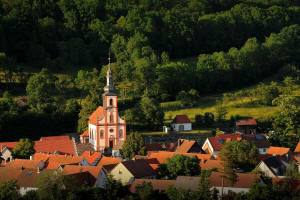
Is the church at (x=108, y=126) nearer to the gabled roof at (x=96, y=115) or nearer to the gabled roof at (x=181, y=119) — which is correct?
the gabled roof at (x=96, y=115)

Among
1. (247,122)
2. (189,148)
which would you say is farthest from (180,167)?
(247,122)

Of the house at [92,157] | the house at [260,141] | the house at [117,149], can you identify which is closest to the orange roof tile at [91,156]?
the house at [92,157]

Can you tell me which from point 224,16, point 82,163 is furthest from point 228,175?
point 224,16

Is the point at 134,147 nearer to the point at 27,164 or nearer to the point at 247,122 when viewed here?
the point at 27,164

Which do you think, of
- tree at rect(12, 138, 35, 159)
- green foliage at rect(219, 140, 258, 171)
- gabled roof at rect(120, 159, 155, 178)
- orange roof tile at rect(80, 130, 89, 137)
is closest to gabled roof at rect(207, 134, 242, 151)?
green foliage at rect(219, 140, 258, 171)

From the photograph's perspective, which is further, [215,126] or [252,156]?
[215,126]

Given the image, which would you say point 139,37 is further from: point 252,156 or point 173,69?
point 252,156
